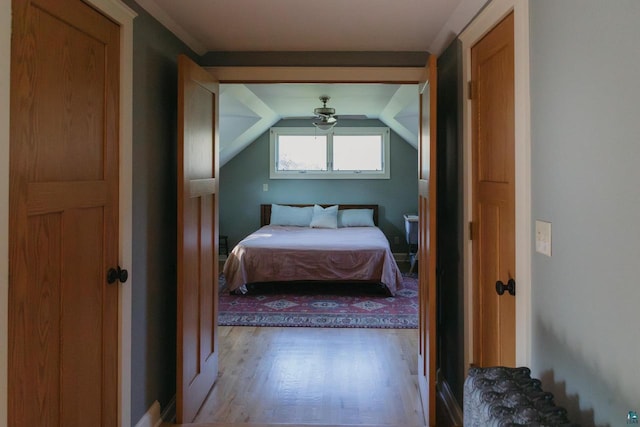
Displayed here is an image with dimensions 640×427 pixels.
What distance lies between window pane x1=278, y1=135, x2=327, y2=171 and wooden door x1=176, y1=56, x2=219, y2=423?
4.73 meters

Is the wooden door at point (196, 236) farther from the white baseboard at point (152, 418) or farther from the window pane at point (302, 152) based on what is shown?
the window pane at point (302, 152)

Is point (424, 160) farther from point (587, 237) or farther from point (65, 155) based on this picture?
point (65, 155)

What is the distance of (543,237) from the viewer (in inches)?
57.7

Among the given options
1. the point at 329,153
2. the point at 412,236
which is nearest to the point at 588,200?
the point at 412,236

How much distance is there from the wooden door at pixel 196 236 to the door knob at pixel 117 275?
0.39m

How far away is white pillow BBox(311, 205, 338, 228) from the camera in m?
6.99

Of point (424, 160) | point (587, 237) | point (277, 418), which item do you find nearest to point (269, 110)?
point (424, 160)

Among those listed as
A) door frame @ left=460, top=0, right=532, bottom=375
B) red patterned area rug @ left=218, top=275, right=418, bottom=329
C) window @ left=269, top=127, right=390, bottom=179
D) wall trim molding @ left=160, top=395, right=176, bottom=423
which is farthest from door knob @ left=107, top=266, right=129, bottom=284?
window @ left=269, top=127, right=390, bottom=179

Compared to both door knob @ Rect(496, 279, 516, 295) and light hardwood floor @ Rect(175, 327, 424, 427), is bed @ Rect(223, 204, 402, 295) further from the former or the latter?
door knob @ Rect(496, 279, 516, 295)

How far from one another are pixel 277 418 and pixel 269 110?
A: 15.5 feet

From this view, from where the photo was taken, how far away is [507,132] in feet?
5.89

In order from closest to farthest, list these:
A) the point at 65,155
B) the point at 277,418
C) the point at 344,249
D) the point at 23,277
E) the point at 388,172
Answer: the point at 23,277 → the point at 65,155 → the point at 277,418 → the point at 344,249 → the point at 388,172

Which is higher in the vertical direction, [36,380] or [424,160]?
[424,160]

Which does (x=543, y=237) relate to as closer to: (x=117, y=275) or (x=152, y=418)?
(x=117, y=275)
